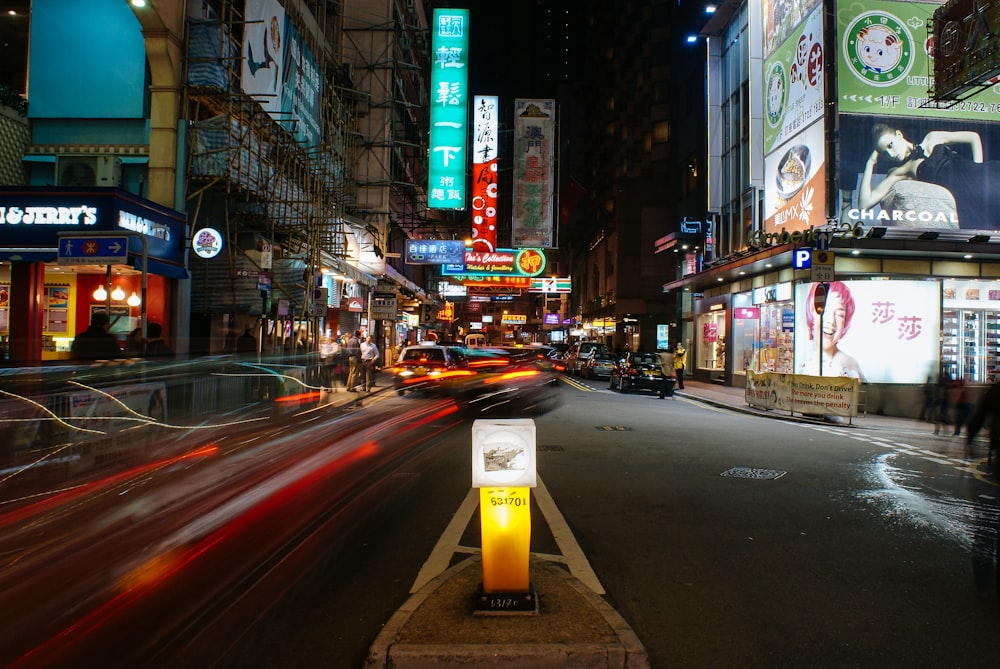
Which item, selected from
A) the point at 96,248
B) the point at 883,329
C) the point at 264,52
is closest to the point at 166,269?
the point at 96,248

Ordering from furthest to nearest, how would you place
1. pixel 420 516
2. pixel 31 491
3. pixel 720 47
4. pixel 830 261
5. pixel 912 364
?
pixel 720 47 < pixel 912 364 < pixel 830 261 < pixel 31 491 < pixel 420 516

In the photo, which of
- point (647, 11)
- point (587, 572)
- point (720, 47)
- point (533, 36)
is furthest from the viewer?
point (533, 36)

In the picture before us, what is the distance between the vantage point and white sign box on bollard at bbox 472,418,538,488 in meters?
4.11

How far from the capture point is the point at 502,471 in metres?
4.12

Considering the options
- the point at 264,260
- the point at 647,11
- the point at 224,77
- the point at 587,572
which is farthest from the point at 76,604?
the point at 647,11

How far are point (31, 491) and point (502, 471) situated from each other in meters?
6.48

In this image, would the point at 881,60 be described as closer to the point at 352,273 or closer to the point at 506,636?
the point at 352,273

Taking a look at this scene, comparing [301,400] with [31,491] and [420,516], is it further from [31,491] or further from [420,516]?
[420,516]

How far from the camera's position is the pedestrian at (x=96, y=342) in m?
11.6

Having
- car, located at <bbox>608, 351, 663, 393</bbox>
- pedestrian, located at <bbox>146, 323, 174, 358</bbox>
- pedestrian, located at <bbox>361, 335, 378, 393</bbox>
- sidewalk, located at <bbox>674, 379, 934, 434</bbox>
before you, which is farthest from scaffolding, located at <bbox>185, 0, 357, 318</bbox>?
sidewalk, located at <bbox>674, 379, 934, 434</bbox>

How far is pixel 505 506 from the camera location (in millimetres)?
4191

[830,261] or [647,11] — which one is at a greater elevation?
[647,11]

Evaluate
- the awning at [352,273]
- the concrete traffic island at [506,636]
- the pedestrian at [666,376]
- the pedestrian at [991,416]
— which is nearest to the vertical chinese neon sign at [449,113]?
the awning at [352,273]

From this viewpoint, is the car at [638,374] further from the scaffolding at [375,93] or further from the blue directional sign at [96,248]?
the blue directional sign at [96,248]
